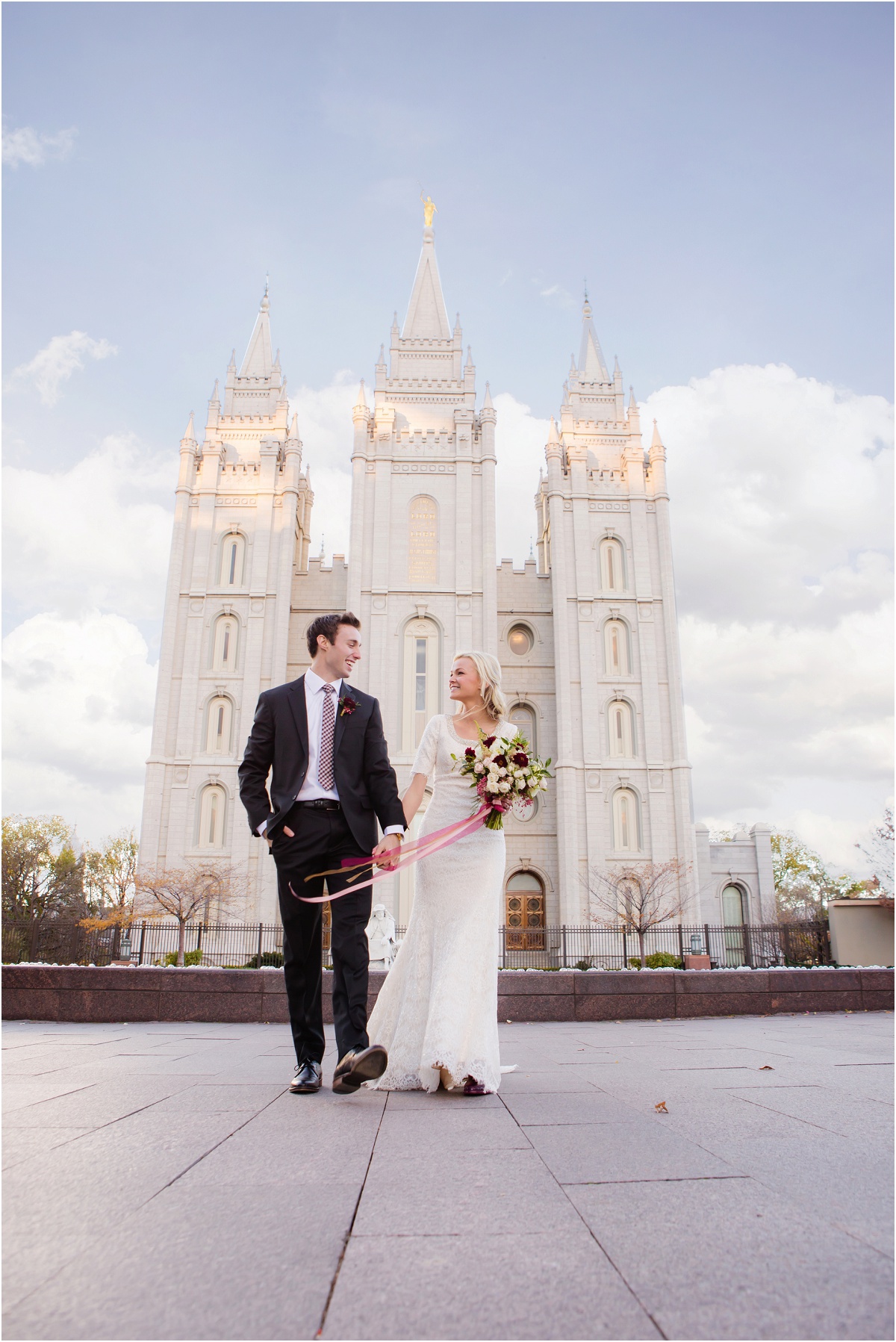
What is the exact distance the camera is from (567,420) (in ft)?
122

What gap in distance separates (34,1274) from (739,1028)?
24.6 ft

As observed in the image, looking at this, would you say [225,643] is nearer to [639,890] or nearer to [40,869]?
[40,869]

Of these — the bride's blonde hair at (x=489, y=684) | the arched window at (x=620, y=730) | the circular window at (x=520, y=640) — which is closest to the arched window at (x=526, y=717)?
the circular window at (x=520, y=640)

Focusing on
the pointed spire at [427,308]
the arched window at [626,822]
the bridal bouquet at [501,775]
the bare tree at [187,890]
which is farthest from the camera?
the pointed spire at [427,308]

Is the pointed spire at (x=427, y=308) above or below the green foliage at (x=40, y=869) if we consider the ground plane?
above

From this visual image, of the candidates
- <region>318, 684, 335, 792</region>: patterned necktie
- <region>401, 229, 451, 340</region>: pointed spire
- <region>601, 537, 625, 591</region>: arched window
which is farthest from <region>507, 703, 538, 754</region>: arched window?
<region>318, 684, 335, 792</region>: patterned necktie

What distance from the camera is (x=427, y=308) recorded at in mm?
39500

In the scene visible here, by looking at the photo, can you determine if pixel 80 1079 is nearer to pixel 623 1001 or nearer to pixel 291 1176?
pixel 291 1176

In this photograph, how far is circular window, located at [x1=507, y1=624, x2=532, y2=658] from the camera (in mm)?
35688

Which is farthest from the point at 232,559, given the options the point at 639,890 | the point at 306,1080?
the point at 306,1080

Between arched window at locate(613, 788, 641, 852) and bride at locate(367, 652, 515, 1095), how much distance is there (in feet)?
92.0

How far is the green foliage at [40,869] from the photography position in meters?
35.2

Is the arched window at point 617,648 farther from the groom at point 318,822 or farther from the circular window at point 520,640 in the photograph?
the groom at point 318,822

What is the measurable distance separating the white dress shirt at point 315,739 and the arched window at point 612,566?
1238 inches
